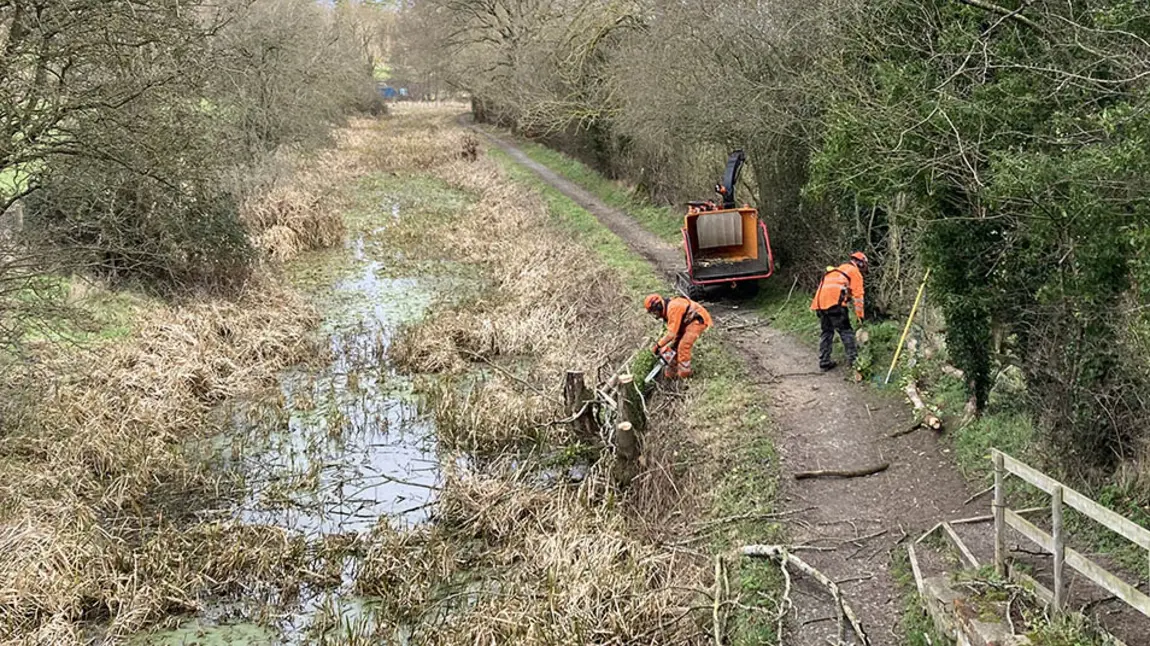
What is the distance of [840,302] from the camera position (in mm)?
11211

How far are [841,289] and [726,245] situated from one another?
4576 millimetres

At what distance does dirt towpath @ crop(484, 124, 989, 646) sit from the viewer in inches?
277

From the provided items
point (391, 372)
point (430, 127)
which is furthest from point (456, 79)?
point (391, 372)

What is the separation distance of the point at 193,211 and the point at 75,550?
9.37m

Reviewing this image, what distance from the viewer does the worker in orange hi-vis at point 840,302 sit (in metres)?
11.2

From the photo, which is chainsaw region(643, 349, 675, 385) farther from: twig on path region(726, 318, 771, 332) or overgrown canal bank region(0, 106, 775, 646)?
twig on path region(726, 318, 771, 332)

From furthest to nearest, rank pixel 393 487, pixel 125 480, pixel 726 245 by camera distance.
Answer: pixel 726 245 → pixel 393 487 → pixel 125 480

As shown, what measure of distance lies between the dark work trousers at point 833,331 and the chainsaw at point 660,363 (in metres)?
1.96

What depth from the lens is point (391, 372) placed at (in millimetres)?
14242

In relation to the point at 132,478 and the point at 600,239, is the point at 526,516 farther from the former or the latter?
the point at 600,239

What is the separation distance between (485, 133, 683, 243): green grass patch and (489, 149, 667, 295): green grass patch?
40.8 inches

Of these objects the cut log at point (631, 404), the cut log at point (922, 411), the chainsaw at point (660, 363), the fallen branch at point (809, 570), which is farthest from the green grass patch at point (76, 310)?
the cut log at point (922, 411)

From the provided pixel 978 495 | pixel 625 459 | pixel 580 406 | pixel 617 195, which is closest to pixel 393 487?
pixel 580 406

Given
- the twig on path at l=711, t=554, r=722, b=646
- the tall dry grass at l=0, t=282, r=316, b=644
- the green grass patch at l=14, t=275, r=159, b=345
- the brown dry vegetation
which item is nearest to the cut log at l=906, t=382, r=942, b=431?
the twig on path at l=711, t=554, r=722, b=646
